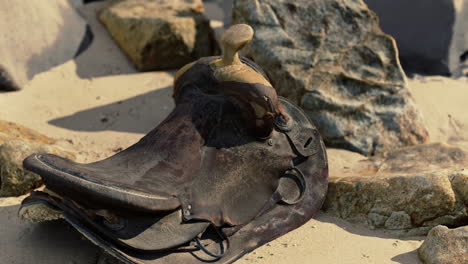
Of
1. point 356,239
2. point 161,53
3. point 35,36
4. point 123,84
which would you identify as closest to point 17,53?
point 35,36

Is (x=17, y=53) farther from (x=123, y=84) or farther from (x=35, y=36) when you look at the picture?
(x=123, y=84)

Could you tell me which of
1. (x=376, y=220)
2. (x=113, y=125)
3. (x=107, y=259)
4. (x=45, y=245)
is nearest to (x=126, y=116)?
(x=113, y=125)

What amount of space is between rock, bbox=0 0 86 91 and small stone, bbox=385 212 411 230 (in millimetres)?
3274

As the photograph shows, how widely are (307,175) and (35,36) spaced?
3107 mm

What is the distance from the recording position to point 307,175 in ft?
10.6

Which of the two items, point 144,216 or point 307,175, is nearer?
point 144,216

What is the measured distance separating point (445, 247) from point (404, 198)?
433 millimetres

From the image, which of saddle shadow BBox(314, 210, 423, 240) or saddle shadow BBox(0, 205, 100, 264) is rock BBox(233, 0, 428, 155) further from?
saddle shadow BBox(0, 205, 100, 264)

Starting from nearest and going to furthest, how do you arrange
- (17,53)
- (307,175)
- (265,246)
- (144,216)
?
(144,216) → (265,246) → (307,175) → (17,53)

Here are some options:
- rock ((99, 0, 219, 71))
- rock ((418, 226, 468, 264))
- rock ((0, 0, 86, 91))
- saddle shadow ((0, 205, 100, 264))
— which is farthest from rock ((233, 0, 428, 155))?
saddle shadow ((0, 205, 100, 264))

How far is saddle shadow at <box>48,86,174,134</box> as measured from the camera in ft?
15.3

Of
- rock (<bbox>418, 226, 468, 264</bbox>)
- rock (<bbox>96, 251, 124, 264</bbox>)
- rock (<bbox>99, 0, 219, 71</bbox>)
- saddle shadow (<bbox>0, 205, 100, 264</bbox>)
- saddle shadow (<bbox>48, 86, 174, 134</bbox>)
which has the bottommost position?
saddle shadow (<bbox>48, 86, 174, 134</bbox>)

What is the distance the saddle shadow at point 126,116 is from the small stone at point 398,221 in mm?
2118

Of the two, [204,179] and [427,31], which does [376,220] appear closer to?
[204,179]
